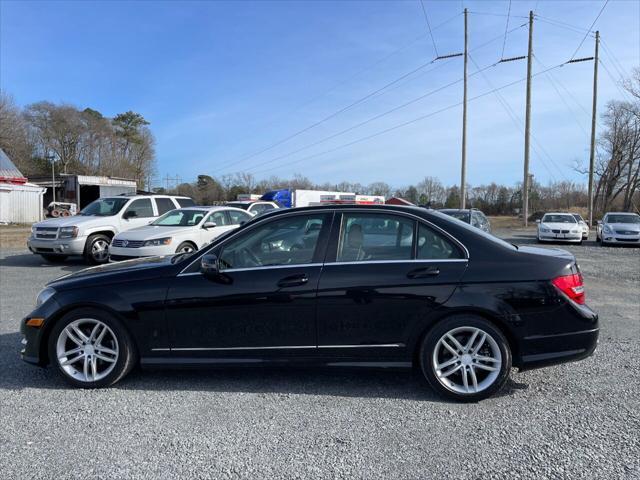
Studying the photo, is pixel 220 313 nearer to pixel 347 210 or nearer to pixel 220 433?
pixel 220 433

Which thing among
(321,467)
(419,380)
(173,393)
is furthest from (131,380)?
(419,380)

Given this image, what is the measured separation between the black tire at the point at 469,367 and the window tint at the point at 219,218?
8.78 metres

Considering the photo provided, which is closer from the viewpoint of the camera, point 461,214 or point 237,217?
point 237,217

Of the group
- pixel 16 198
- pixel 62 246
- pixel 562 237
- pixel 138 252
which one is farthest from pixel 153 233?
pixel 16 198

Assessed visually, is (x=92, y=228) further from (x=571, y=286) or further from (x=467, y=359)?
(x=571, y=286)

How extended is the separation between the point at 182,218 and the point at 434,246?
8983mm

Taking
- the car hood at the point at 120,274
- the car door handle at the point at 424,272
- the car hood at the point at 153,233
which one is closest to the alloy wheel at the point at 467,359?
the car door handle at the point at 424,272

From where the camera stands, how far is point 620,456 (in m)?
2.93

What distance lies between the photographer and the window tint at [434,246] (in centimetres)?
391

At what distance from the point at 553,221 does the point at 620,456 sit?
20212 millimetres

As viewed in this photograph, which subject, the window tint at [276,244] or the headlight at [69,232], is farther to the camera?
the headlight at [69,232]

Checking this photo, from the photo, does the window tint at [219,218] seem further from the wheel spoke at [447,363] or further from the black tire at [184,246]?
the wheel spoke at [447,363]

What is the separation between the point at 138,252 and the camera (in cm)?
1025

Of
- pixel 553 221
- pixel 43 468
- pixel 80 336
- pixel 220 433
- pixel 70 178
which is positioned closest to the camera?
pixel 43 468
